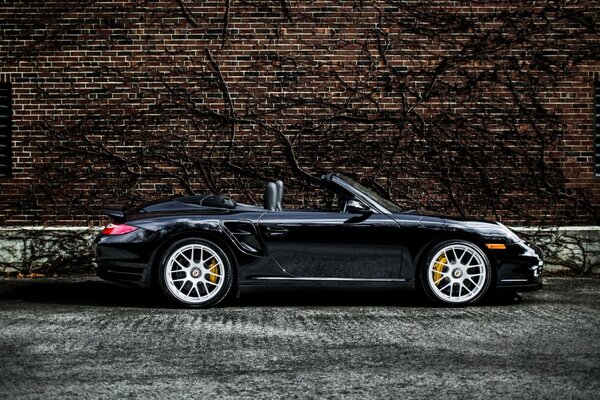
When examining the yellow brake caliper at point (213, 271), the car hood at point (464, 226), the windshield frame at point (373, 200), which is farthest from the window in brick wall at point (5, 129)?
the car hood at point (464, 226)

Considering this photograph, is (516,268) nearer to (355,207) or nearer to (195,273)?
(355,207)

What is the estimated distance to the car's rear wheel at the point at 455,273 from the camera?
8586mm

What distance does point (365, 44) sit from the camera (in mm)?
12477

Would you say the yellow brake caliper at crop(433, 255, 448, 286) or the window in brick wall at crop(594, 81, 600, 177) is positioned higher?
the window in brick wall at crop(594, 81, 600, 177)

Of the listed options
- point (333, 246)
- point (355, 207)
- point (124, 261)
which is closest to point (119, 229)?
point (124, 261)

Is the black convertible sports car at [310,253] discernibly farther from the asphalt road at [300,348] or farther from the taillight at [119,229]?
the asphalt road at [300,348]

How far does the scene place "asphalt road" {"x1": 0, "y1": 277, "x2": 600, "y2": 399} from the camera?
532 centimetres

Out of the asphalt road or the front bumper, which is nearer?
the asphalt road

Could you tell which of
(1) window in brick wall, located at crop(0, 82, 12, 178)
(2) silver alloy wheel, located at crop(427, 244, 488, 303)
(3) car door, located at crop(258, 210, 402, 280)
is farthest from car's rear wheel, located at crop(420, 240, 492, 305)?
(1) window in brick wall, located at crop(0, 82, 12, 178)

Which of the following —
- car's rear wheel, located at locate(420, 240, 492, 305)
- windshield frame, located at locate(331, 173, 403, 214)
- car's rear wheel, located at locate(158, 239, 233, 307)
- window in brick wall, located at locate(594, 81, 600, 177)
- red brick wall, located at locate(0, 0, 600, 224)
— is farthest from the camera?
window in brick wall, located at locate(594, 81, 600, 177)

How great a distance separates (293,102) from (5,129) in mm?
3869

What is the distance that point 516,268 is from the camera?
341 inches

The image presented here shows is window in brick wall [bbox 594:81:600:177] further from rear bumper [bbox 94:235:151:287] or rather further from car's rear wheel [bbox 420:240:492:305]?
rear bumper [bbox 94:235:151:287]

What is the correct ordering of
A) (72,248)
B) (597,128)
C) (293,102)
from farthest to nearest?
(597,128), (293,102), (72,248)
